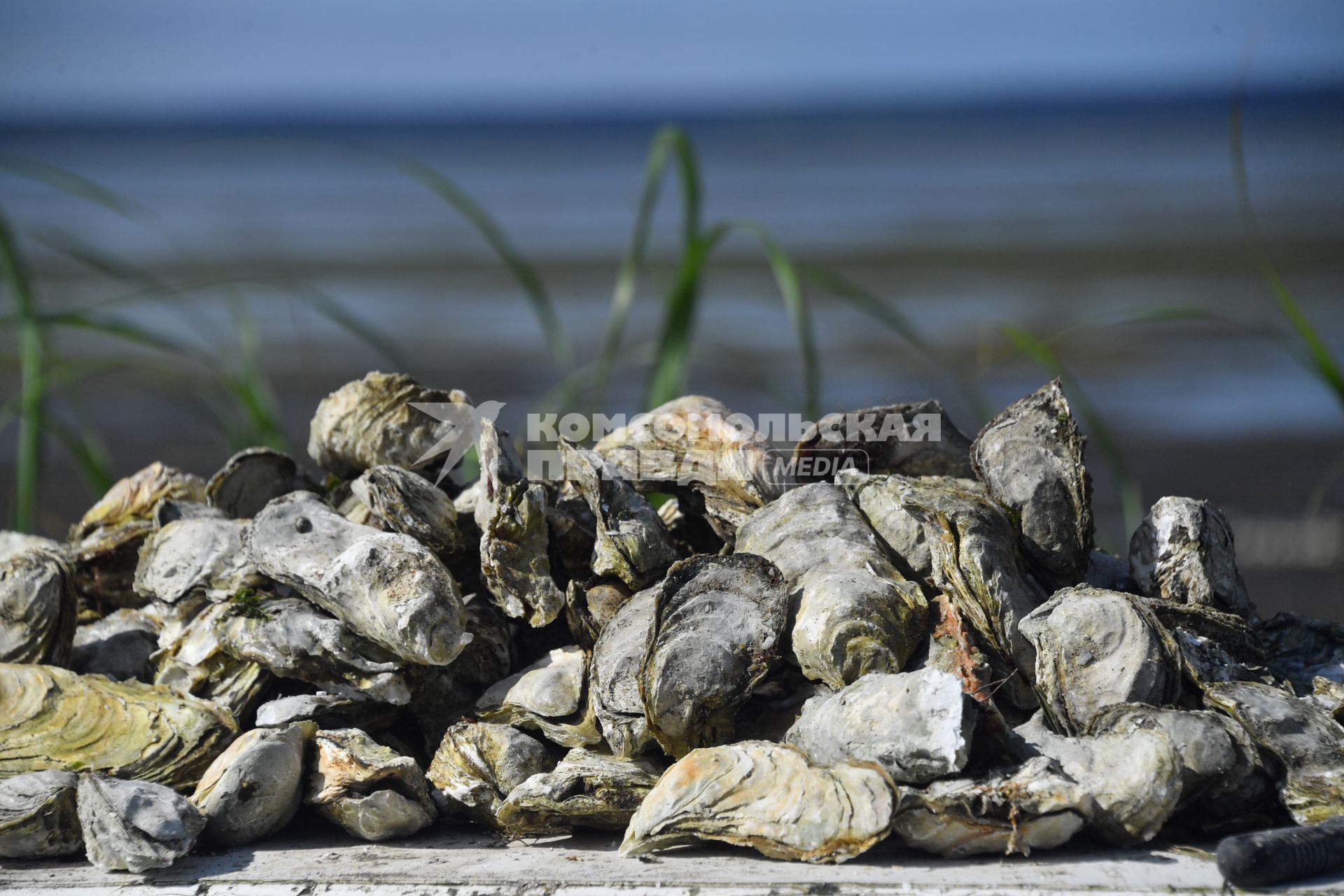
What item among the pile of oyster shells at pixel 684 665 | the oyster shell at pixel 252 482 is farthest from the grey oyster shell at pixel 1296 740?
the oyster shell at pixel 252 482

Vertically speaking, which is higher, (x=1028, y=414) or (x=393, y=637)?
(x=1028, y=414)

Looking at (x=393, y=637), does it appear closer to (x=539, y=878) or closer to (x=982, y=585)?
(x=539, y=878)

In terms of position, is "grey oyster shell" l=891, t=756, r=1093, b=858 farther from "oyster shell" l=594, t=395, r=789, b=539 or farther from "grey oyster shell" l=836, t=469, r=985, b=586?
"oyster shell" l=594, t=395, r=789, b=539

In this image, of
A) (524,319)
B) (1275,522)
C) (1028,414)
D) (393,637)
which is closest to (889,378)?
(1275,522)

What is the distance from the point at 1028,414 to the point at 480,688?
3.07 ft

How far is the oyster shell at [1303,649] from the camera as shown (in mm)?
1524

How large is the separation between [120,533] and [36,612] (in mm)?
306

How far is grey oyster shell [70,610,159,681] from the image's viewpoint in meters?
1.72

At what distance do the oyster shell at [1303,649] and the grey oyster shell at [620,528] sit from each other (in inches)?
36.3

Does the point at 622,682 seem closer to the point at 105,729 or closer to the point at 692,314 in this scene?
the point at 105,729

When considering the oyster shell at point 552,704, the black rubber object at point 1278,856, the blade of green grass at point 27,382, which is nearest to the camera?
the black rubber object at point 1278,856

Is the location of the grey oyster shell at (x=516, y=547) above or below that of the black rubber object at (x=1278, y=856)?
above

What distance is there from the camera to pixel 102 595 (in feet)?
6.31

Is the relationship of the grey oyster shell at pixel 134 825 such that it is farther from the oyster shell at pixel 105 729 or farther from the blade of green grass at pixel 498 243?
the blade of green grass at pixel 498 243
